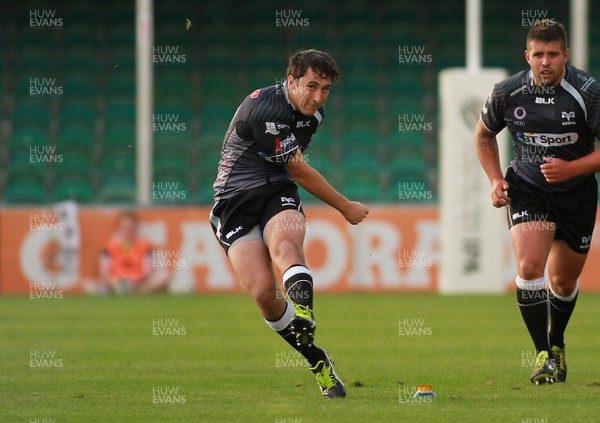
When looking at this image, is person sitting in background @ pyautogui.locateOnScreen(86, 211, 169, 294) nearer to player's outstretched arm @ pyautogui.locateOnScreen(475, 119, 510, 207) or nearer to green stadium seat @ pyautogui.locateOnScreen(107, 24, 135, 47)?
green stadium seat @ pyautogui.locateOnScreen(107, 24, 135, 47)

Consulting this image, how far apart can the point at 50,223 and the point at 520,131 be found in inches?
482

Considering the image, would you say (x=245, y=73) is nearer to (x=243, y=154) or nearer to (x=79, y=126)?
(x=79, y=126)

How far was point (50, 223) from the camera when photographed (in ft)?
62.5

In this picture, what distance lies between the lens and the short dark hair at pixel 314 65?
23.6 feet

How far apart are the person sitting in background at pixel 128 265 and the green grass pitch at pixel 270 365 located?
2408mm

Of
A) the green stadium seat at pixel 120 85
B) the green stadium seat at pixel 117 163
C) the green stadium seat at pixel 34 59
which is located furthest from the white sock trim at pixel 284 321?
the green stadium seat at pixel 34 59

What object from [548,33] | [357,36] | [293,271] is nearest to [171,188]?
[357,36]

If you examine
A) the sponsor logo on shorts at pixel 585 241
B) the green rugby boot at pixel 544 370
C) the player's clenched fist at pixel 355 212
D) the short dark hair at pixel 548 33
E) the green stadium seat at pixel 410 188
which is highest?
the short dark hair at pixel 548 33

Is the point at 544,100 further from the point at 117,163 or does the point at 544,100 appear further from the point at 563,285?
the point at 117,163

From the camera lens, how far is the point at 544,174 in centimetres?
772

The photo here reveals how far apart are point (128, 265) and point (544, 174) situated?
12.2 meters

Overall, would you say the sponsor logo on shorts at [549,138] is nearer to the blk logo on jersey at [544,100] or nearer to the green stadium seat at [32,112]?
the blk logo on jersey at [544,100]

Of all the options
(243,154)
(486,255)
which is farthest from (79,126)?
(243,154)

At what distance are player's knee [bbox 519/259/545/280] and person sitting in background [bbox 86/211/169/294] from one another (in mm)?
11492
